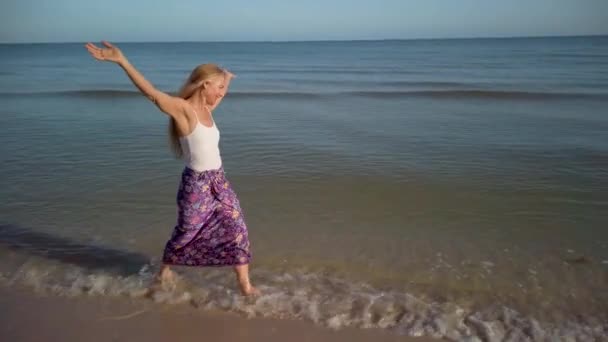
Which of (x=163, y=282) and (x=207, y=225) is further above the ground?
(x=207, y=225)

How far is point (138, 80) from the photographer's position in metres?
2.42

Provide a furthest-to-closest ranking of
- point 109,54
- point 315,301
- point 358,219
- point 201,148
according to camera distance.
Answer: point 358,219 < point 315,301 < point 201,148 < point 109,54

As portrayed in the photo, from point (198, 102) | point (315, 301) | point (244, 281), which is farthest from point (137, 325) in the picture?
point (198, 102)

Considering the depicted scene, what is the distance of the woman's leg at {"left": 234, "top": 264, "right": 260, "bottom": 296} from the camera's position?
3.25 meters

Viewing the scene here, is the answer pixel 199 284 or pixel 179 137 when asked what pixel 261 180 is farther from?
pixel 179 137

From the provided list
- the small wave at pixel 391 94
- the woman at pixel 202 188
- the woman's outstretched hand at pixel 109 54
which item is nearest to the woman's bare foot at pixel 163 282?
the woman at pixel 202 188

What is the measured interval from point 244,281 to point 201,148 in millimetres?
1032

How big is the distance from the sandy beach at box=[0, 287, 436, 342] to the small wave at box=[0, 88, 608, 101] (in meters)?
11.4

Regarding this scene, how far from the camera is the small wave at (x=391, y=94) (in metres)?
13.4

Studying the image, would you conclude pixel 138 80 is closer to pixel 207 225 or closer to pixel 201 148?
pixel 201 148

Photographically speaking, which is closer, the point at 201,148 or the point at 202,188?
the point at 201,148

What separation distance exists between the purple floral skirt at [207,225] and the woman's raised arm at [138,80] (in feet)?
1.57

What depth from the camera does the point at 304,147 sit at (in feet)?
24.6

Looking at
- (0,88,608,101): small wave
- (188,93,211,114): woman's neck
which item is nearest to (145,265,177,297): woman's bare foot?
(188,93,211,114): woman's neck
